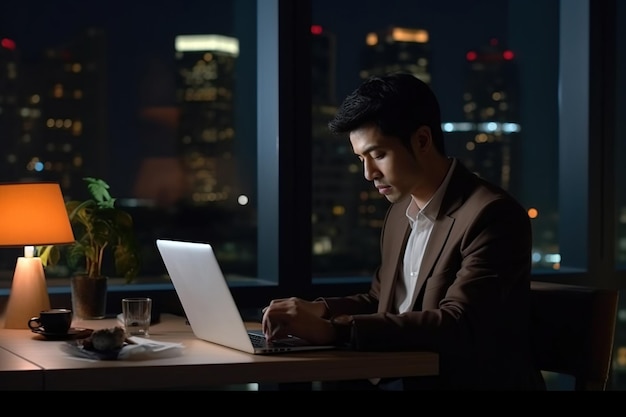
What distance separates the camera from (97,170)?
12.3ft

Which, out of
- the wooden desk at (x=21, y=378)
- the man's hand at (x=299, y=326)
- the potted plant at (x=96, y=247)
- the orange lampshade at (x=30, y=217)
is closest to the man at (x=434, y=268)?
the man's hand at (x=299, y=326)

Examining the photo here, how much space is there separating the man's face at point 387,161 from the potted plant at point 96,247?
2.97ft

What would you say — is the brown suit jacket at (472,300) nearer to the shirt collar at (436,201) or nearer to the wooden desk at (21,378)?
the shirt collar at (436,201)

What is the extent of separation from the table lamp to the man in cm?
86

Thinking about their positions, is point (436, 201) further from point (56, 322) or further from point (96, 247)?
point (96, 247)

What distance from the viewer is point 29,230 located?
3.06m

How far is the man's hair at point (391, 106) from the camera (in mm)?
2633

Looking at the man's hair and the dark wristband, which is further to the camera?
the man's hair

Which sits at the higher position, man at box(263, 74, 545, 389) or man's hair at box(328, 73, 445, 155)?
man's hair at box(328, 73, 445, 155)

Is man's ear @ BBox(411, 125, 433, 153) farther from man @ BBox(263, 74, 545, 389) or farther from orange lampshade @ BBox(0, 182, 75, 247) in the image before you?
orange lampshade @ BBox(0, 182, 75, 247)

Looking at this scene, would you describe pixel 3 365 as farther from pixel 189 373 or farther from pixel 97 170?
pixel 97 170

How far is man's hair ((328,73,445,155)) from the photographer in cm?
263

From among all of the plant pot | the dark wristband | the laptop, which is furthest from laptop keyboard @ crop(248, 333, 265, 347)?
the plant pot

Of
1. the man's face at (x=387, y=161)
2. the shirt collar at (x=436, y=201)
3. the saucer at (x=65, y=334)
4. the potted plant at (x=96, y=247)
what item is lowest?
the saucer at (x=65, y=334)
